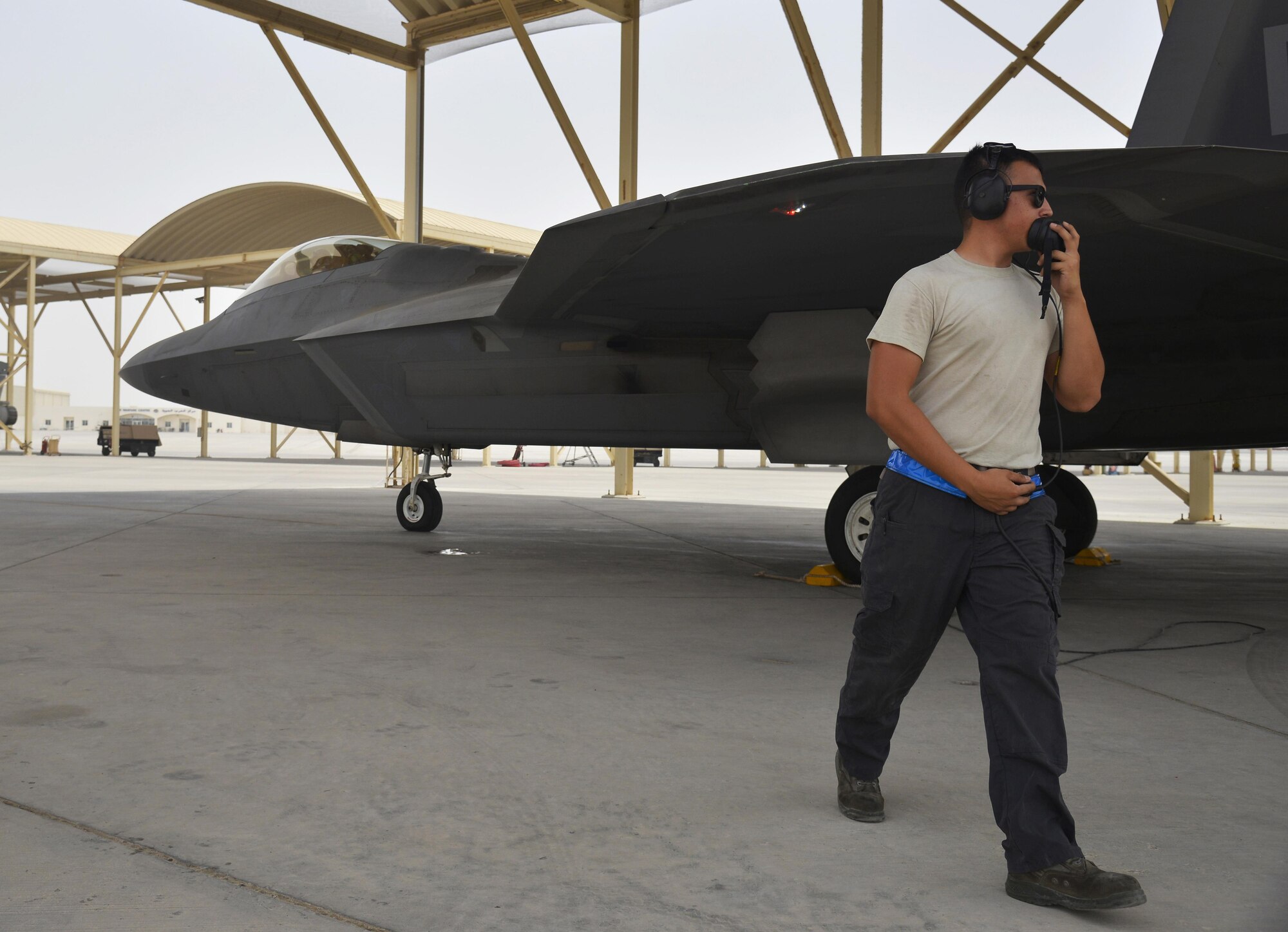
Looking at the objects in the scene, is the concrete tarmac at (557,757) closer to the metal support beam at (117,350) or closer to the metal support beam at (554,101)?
the metal support beam at (554,101)

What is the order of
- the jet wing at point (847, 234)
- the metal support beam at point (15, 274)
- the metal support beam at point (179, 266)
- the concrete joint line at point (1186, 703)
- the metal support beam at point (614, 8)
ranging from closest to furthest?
the concrete joint line at point (1186, 703), the jet wing at point (847, 234), the metal support beam at point (614, 8), the metal support beam at point (179, 266), the metal support beam at point (15, 274)

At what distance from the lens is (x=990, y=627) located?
82.7 inches

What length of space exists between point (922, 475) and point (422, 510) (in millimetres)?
7597

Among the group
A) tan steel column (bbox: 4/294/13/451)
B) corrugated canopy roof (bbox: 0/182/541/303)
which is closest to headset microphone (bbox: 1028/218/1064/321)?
corrugated canopy roof (bbox: 0/182/541/303)

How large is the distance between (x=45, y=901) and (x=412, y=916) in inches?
27.1

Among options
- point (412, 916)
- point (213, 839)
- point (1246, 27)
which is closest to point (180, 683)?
point (213, 839)

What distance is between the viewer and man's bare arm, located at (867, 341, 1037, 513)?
208 centimetres

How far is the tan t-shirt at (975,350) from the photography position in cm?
216

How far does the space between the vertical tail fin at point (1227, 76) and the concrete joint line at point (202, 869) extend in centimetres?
505

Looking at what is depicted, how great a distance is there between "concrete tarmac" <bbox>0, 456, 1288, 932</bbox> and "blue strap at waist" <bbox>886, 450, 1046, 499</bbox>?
31.7 inches

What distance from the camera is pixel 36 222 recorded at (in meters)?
33.2

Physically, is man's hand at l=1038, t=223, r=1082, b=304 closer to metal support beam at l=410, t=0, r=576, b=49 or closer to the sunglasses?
the sunglasses

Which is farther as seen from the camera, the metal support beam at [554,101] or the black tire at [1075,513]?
the metal support beam at [554,101]

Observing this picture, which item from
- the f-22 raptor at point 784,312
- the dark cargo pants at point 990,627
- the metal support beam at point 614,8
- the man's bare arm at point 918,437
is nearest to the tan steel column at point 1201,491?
the f-22 raptor at point 784,312
